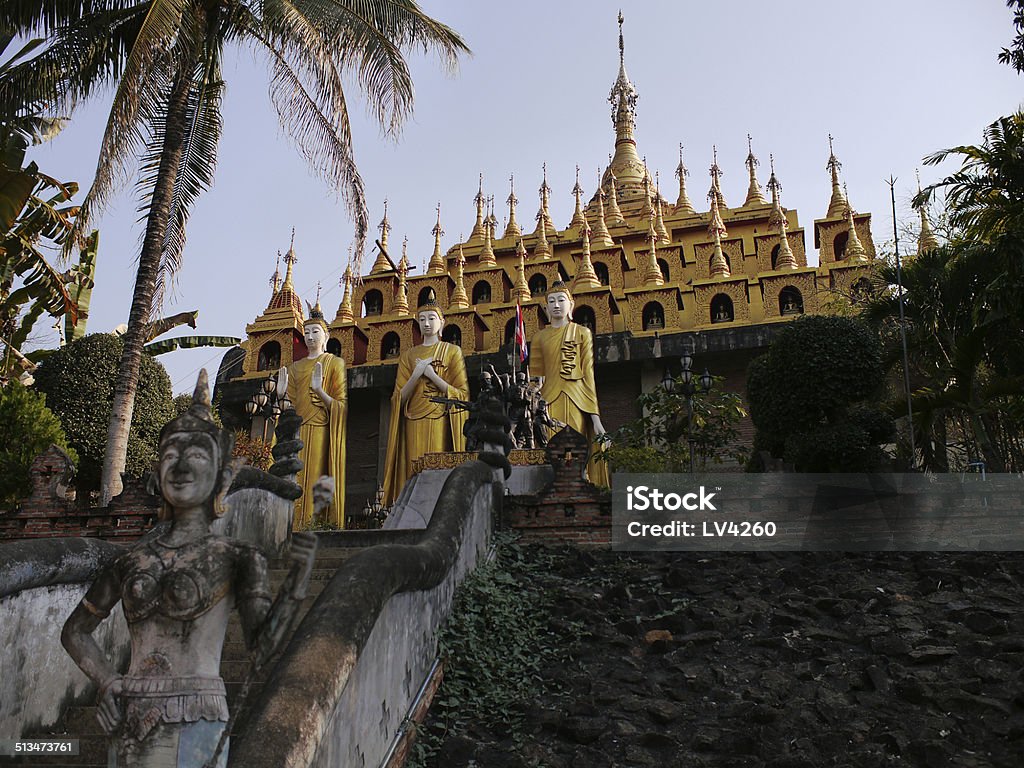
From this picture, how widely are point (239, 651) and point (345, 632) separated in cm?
180

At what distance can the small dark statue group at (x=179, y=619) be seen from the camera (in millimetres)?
3473

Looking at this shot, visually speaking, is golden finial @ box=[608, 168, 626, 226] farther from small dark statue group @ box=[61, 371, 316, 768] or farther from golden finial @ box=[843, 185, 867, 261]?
small dark statue group @ box=[61, 371, 316, 768]

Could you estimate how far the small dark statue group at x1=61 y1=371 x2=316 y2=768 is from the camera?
347 centimetres

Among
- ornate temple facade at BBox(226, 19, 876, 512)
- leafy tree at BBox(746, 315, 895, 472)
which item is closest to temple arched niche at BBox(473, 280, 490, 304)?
ornate temple facade at BBox(226, 19, 876, 512)

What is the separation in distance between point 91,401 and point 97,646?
1410 centimetres

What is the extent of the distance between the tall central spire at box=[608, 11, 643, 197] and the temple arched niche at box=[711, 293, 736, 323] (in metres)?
11.6

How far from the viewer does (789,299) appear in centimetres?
2452

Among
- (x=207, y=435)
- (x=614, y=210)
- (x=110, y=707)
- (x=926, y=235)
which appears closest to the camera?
(x=110, y=707)

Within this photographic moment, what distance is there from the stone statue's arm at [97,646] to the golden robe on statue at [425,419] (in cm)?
1140

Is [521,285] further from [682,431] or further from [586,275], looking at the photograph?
[682,431]

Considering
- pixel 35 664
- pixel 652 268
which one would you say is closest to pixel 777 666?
pixel 35 664

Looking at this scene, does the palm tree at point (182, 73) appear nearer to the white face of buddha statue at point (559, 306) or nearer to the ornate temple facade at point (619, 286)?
the white face of buddha statue at point (559, 306)

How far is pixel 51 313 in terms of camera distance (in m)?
17.0

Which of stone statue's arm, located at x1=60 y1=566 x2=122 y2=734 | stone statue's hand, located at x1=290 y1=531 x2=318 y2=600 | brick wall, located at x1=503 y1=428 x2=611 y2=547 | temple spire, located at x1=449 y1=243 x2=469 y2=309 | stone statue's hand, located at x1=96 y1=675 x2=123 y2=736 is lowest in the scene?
stone statue's hand, located at x1=96 y1=675 x2=123 y2=736
